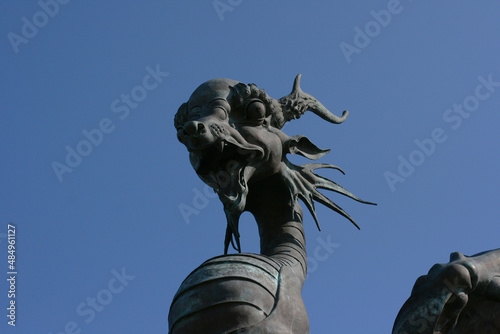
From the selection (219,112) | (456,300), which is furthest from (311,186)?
(456,300)

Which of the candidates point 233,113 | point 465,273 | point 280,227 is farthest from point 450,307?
point 233,113

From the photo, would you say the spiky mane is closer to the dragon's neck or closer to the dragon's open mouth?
the dragon's neck

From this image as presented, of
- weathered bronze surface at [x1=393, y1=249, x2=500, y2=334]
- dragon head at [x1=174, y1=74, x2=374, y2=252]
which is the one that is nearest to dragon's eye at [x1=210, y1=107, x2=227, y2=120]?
dragon head at [x1=174, y1=74, x2=374, y2=252]

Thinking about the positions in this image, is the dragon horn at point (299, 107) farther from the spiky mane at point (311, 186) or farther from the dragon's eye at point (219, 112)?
the dragon's eye at point (219, 112)

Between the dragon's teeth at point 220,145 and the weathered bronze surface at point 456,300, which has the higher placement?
the dragon's teeth at point 220,145

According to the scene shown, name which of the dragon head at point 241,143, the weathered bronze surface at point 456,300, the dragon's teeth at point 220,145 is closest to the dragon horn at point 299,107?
the dragon head at point 241,143

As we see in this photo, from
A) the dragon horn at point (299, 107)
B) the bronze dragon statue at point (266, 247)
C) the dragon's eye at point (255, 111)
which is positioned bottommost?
the bronze dragon statue at point (266, 247)

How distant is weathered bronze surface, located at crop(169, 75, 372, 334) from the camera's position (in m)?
5.17

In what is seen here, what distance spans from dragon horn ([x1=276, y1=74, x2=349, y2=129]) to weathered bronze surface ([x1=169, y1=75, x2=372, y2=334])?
0.04 ft

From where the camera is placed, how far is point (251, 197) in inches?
262

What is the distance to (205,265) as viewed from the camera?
5.44 metres

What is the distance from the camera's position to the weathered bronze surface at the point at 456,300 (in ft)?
17.1

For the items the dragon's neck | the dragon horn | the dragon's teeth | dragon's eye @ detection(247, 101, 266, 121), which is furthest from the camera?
the dragon horn

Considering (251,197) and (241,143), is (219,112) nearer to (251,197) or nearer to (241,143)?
(241,143)
